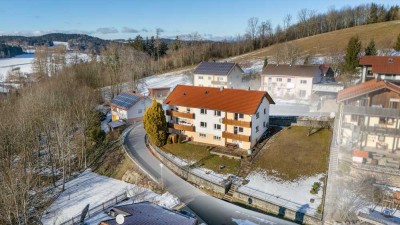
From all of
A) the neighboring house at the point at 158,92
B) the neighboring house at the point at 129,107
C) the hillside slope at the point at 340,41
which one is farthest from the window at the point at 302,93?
the hillside slope at the point at 340,41

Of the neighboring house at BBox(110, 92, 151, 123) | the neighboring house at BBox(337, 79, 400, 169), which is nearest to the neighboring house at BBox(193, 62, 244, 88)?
the neighboring house at BBox(110, 92, 151, 123)

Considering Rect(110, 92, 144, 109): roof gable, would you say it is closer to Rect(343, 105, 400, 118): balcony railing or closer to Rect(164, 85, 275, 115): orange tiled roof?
Rect(164, 85, 275, 115): orange tiled roof

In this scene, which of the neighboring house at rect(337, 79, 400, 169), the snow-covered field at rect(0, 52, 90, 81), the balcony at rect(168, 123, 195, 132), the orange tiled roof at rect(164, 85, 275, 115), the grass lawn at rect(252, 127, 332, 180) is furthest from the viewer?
the snow-covered field at rect(0, 52, 90, 81)

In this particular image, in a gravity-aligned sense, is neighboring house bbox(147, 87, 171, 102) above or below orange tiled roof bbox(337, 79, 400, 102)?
below

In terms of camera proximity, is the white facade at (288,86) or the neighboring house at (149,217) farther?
the white facade at (288,86)

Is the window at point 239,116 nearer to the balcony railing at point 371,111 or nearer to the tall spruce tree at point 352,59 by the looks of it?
the balcony railing at point 371,111
